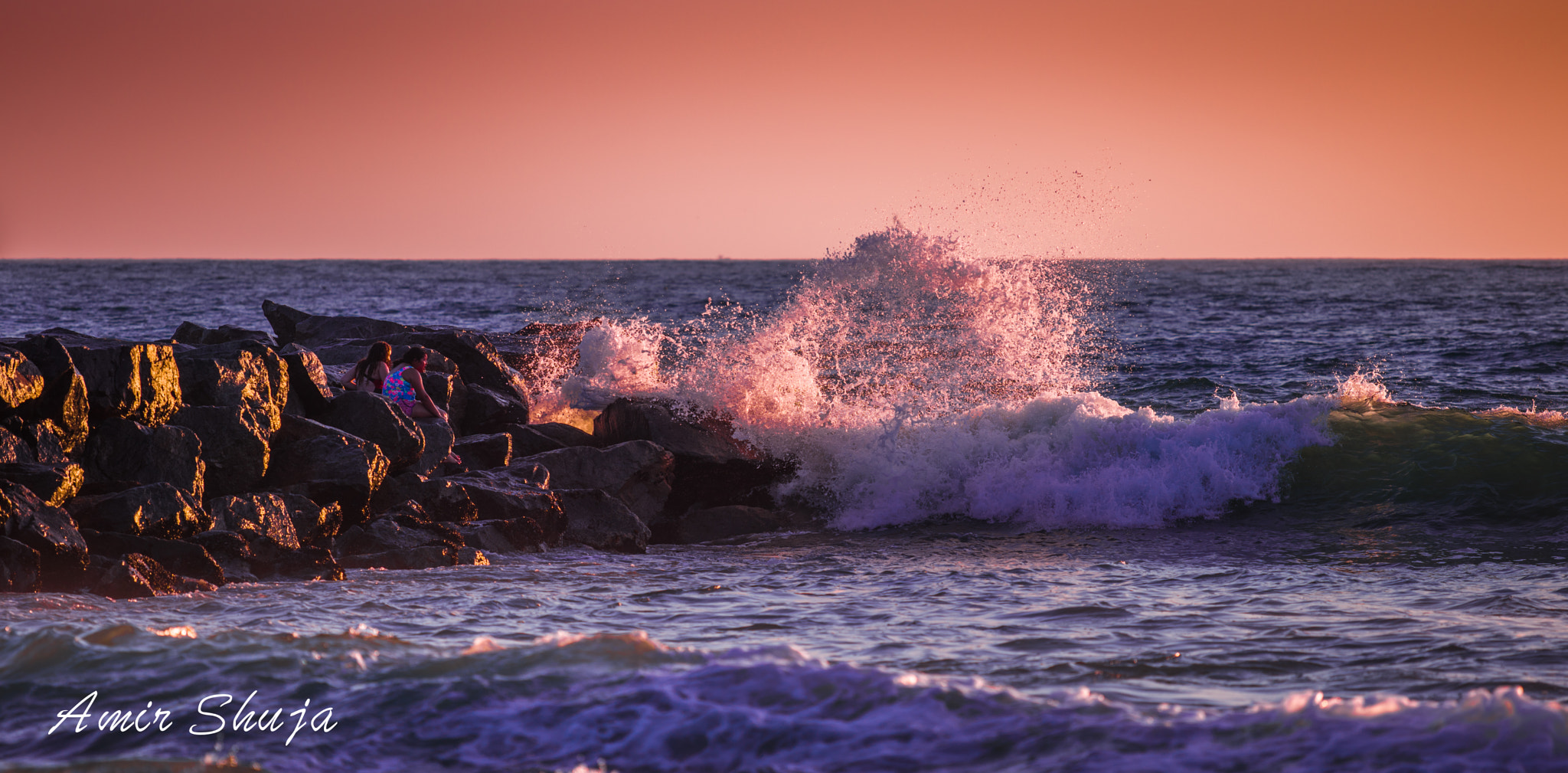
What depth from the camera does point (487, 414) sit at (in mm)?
12617

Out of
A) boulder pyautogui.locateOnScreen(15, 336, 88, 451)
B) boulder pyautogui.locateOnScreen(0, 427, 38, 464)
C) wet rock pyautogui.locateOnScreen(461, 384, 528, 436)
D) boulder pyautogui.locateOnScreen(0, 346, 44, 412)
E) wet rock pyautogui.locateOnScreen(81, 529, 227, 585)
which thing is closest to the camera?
wet rock pyautogui.locateOnScreen(81, 529, 227, 585)

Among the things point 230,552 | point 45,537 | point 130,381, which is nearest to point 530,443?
point 130,381

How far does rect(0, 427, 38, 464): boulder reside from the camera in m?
7.72

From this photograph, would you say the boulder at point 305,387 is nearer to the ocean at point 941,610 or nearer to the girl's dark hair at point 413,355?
the girl's dark hair at point 413,355

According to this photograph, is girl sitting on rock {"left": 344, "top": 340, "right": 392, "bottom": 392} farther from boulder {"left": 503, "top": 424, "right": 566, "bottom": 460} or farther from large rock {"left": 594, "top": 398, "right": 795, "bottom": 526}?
large rock {"left": 594, "top": 398, "right": 795, "bottom": 526}

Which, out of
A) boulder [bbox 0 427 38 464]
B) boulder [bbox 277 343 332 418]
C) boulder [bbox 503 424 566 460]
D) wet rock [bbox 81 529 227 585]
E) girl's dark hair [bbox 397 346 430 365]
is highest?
girl's dark hair [bbox 397 346 430 365]

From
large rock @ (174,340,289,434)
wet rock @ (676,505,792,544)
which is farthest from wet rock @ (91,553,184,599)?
wet rock @ (676,505,792,544)

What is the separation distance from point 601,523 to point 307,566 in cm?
264

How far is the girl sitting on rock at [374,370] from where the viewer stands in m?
11.4

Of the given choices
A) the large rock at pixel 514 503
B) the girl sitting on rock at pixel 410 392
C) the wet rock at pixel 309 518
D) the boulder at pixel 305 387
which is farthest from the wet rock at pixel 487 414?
the wet rock at pixel 309 518

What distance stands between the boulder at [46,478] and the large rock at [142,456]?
53 centimetres

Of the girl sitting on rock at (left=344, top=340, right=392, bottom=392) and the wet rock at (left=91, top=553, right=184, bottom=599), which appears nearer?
the wet rock at (left=91, top=553, right=184, bottom=599)

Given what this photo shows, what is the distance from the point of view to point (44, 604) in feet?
21.7

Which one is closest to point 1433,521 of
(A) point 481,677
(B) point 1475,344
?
(A) point 481,677
